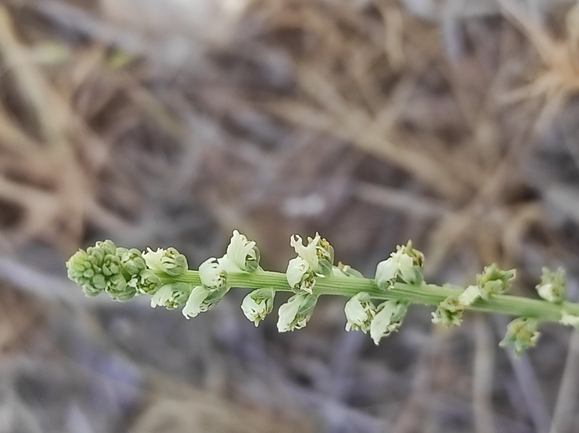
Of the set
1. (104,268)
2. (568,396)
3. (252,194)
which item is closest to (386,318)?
(104,268)

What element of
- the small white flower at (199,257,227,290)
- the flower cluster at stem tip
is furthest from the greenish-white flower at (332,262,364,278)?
the small white flower at (199,257,227,290)

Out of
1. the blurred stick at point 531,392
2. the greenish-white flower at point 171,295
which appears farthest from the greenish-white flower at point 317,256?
the blurred stick at point 531,392

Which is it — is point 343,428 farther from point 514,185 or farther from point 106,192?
point 106,192

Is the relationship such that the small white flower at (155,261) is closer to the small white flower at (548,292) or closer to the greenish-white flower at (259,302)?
the greenish-white flower at (259,302)

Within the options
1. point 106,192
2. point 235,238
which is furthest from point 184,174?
point 235,238

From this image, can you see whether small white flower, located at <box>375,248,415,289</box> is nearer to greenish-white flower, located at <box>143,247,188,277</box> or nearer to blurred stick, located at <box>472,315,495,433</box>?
greenish-white flower, located at <box>143,247,188,277</box>

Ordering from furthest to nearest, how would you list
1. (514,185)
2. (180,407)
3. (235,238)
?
(180,407) → (514,185) → (235,238)

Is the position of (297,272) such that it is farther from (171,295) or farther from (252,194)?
(252,194)

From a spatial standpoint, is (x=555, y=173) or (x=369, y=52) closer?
(x=555, y=173)
